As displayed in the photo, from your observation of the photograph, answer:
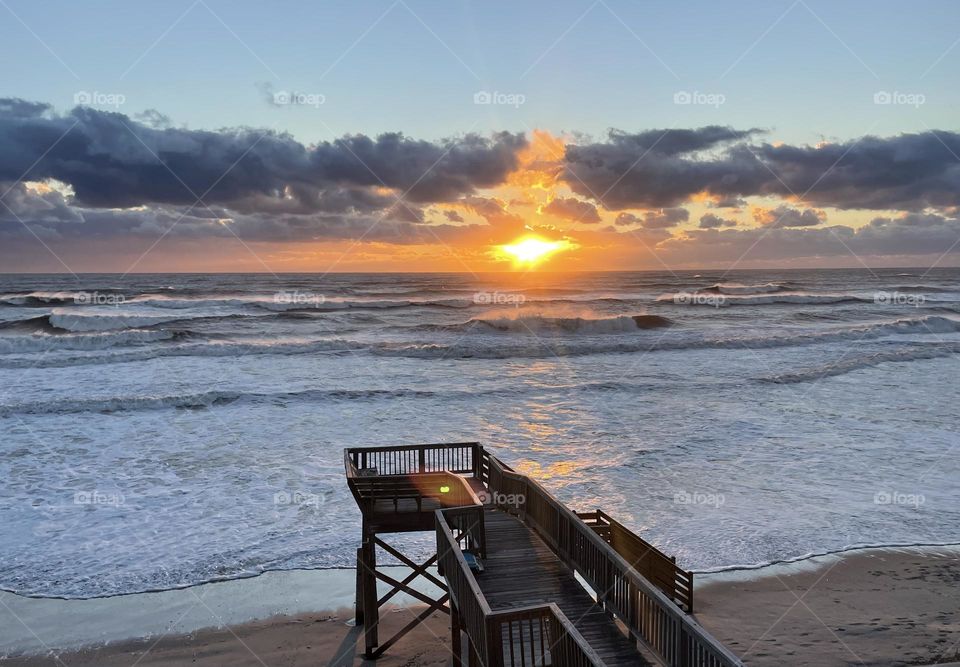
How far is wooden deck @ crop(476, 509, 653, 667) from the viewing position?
368 inches

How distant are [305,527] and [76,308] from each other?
81.6m

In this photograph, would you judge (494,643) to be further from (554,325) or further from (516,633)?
(554,325)

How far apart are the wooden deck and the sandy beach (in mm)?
3074

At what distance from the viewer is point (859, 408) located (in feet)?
122

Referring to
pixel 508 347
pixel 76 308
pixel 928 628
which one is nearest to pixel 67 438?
pixel 928 628

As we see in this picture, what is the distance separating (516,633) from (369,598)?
5.42 metres

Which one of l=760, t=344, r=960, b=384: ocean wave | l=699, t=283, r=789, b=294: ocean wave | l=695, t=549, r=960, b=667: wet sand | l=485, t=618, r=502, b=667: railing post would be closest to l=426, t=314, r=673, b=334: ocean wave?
l=760, t=344, r=960, b=384: ocean wave

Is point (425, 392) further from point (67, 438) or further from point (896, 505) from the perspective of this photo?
point (896, 505)

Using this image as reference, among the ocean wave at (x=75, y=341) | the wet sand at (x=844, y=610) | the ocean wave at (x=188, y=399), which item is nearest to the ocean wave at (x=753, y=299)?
the ocean wave at (x=188, y=399)

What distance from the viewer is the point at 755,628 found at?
47.3ft

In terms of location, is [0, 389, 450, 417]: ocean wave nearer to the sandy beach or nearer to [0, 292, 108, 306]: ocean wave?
the sandy beach

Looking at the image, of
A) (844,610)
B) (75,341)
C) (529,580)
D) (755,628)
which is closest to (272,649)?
(529,580)

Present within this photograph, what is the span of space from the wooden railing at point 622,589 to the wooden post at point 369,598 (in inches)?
125

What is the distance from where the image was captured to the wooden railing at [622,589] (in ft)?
25.6
